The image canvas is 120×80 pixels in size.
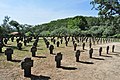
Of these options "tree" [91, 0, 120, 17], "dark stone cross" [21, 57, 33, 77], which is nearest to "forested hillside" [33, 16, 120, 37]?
"tree" [91, 0, 120, 17]

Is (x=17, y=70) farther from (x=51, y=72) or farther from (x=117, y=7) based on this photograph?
(x=117, y=7)

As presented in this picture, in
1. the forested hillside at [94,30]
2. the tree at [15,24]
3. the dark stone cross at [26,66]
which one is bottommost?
the dark stone cross at [26,66]

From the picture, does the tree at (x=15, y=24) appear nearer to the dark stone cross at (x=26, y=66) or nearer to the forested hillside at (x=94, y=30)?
the forested hillside at (x=94, y=30)

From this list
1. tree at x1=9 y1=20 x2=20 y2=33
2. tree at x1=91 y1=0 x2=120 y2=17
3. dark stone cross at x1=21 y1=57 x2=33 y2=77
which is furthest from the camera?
tree at x1=9 y1=20 x2=20 y2=33

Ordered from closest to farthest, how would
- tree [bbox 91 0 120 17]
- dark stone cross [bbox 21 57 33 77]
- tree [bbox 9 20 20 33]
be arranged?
dark stone cross [bbox 21 57 33 77] → tree [bbox 91 0 120 17] → tree [bbox 9 20 20 33]

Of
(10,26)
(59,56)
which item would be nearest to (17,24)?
(10,26)

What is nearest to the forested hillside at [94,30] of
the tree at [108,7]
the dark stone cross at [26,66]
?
the tree at [108,7]

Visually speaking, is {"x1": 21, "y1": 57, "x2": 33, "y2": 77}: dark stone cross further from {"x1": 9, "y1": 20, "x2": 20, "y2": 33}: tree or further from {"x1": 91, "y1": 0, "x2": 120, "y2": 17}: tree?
{"x1": 9, "y1": 20, "x2": 20, "y2": 33}: tree

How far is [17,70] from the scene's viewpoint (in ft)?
48.2

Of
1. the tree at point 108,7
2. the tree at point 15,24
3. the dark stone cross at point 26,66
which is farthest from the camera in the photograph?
the tree at point 15,24

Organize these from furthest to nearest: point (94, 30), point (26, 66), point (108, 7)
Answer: point (94, 30) → point (108, 7) → point (26, 66)

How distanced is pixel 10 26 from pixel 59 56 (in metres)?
110

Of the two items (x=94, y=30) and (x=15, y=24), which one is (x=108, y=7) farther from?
(x=15, y=24)

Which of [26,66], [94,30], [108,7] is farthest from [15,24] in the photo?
[26,66]
